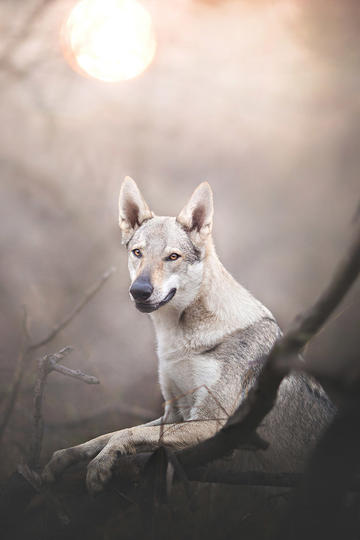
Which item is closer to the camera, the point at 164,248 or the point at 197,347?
the point at 197,347

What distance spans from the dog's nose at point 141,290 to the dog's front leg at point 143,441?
858 millimetres

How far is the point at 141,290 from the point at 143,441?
3.18 feet

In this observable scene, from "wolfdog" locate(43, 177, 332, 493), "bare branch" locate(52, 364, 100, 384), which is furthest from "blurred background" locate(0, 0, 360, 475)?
"bare branch" locate(52, 364, 100, 384)

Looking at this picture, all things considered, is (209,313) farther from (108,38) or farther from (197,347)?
(108,38)

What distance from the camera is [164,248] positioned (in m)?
3.37

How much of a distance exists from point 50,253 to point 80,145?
1895 millimetres

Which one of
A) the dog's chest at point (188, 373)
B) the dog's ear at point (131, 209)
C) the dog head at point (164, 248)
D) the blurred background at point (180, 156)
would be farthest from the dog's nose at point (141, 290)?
the blurred background at point (180, 156)

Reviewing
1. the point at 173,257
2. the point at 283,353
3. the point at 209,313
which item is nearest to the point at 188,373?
the point at 209,313

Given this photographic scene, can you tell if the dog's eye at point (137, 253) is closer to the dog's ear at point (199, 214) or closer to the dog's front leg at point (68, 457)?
the dog's ear at point (199, 214)

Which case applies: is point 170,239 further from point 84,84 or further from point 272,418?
point 84,84

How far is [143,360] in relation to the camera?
6727 mm

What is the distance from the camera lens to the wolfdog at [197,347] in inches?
106

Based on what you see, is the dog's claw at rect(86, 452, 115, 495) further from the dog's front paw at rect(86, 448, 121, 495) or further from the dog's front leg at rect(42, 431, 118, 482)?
the dog's front leg at rect(42, 431, 118, 482)

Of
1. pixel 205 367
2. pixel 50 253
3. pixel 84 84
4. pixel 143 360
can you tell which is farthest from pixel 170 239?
pixel 84 84
